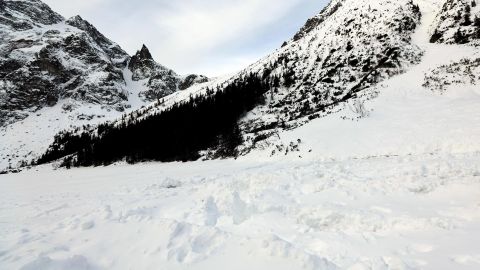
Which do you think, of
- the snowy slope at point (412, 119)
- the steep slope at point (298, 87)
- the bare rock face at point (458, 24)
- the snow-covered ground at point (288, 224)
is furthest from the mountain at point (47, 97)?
the snow-covered ground at point (288, 224)

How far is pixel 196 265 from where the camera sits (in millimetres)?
6371

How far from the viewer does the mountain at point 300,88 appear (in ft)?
142

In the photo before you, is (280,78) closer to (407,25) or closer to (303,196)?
(407,25)

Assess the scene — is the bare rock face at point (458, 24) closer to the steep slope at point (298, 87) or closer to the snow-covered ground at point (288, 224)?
the steep slope at point (298, 87)

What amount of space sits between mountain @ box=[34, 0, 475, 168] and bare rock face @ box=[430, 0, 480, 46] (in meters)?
0.99

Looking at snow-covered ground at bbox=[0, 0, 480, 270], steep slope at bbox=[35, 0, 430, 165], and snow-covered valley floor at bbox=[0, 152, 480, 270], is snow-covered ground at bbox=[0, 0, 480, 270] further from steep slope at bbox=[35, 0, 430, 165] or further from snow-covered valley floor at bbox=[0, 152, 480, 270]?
steep slope at bbox=[35, 0, 430, 165]

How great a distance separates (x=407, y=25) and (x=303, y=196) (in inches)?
1820

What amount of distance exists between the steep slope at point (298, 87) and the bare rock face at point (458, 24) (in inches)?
127

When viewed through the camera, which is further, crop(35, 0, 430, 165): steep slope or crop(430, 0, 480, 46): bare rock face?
crop(35, 0, 430, 165): steep slope

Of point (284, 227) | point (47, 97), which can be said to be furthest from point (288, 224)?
point (47, 97)

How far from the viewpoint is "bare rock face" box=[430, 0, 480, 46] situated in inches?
1538

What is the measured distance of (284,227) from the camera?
8930mm

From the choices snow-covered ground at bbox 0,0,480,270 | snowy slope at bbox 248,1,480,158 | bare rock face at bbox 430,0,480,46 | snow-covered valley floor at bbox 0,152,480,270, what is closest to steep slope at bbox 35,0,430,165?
bare rock face at bbox 430,0,480,46

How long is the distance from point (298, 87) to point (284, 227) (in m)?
46.8
